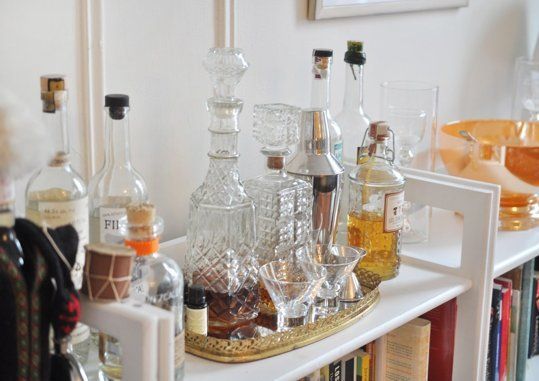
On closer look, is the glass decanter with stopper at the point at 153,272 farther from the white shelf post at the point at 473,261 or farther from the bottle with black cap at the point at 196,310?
the white shelf post at the point at 473,261

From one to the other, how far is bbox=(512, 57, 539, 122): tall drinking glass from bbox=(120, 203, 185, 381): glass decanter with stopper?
142 centimetres

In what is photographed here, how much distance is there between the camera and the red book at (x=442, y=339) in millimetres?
1396

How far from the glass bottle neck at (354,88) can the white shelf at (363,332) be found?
0.98 ft

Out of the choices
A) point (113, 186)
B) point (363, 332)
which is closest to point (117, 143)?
point (113, 186)

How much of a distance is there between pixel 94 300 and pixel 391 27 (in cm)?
117

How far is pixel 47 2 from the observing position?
3.77 ft

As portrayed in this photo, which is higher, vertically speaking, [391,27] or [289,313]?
[391,27]

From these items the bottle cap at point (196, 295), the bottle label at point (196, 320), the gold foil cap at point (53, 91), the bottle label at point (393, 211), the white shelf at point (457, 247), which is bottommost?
the white shelf at point (457, 247)

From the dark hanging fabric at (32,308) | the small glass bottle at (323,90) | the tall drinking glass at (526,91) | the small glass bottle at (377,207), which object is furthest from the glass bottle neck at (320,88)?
the tall drinking glass at (526,91)

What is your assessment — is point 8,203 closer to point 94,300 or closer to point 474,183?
point 94,300

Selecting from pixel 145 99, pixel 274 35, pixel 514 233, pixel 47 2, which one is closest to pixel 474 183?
pixel 514 233

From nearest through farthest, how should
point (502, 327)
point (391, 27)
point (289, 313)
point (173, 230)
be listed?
point (289, 313), point (173, 230), point (502, 327), point (391, 27)

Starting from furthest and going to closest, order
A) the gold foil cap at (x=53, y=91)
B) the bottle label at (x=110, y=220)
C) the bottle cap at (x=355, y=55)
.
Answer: the bottle cap at (x=355, y=55), the bottle label at (x=110, y=220), the gold foil cap at (x=53, y=91)

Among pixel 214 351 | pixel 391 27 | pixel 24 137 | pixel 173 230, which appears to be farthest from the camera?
pixel 391 27
